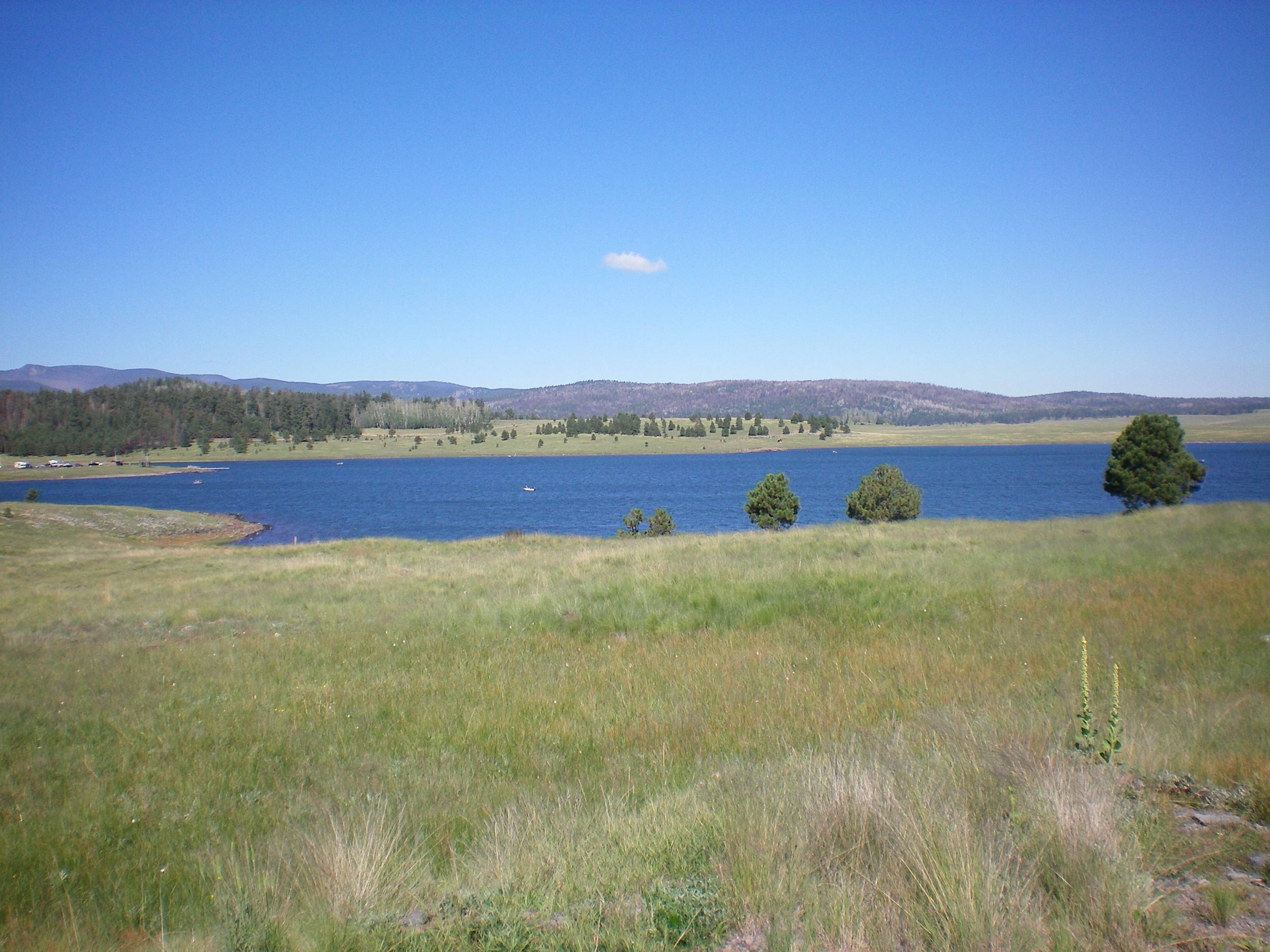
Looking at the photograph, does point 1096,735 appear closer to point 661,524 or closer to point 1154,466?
point 661,524

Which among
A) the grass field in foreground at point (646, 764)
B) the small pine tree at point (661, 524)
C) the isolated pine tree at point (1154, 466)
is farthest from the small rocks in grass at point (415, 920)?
the isolated pine tree at point (1154, 466)

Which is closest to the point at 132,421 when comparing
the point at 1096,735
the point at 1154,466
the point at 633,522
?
the point at 633,522

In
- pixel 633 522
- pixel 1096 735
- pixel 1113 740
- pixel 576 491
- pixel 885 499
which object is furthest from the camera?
pixel 576 491

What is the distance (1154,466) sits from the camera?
48.5 meters

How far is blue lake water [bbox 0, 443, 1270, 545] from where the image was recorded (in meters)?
68.1

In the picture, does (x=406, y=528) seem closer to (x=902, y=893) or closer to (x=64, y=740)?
(x=64, y=740)

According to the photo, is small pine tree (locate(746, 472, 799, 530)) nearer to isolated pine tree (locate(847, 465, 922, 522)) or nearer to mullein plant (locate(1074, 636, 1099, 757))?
isolated pine tree (locate(847, 465, 922, 522))

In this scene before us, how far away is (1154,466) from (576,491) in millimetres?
65446

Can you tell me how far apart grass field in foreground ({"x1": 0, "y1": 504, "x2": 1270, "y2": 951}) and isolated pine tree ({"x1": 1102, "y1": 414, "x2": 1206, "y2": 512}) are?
130ft

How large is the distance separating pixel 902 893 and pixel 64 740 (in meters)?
7.79

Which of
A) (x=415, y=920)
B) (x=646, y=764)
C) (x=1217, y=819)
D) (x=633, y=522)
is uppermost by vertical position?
(x=1217, y=819)

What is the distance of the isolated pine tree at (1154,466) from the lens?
48.2 m

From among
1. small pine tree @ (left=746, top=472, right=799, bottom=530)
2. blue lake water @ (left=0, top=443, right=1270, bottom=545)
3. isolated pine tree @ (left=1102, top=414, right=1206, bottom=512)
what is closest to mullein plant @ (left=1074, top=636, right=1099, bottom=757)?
small pine tree @ (left=746, top=472, right=799, bottom=530)

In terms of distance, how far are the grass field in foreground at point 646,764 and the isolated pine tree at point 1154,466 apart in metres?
39.6
